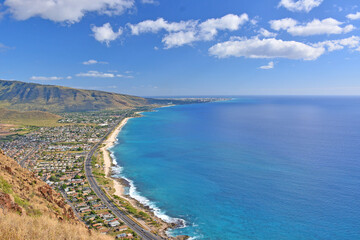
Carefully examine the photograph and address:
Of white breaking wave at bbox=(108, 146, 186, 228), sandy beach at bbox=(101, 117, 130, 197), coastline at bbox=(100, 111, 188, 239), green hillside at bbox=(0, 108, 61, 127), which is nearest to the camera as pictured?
coastline at bbox=(100, 111, 188, 239)

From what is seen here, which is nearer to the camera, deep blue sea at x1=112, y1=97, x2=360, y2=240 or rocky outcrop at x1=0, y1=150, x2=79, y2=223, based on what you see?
rocky outcrop at x1=0, y1=150, x2=79, y2=223

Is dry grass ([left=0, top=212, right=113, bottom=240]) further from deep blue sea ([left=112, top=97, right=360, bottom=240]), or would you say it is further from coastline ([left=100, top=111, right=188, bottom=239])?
deep blue sea ([left=112, top=97, right=360, bottom=240])

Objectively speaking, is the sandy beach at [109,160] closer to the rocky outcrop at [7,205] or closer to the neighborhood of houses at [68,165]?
the neighborhood of houses at [68,165]

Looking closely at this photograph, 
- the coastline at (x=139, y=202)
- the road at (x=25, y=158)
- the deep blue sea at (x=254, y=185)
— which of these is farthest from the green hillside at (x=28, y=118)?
the coastline at (x=139, y=202)

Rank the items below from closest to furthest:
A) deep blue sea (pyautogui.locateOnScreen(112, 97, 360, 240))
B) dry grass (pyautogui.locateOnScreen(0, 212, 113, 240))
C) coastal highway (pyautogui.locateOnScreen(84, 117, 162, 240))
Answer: dry grass (pyautogui.locateOnScreen(0, 212, 113, 240))
coastal highway (pyautogui.locateOnScreen(84, 117, 162, 240))
deep blue sea (pyautogui.locateOnScreen(112, 97, 360, 240))

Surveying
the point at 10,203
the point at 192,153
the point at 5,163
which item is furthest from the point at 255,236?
the point at 192,153

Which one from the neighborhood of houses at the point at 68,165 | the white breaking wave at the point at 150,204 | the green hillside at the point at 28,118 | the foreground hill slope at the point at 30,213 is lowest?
the white breaking wave at the point at 150,204

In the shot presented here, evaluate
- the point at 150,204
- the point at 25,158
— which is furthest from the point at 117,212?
the point at 25,158

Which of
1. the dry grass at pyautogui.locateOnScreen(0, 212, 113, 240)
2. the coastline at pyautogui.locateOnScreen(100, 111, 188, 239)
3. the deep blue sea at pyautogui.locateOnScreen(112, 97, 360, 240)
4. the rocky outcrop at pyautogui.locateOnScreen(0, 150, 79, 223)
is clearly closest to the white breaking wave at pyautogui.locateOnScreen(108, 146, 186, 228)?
the coastline at pyautogui.locateOnScreen(100, 111, 188, 239)

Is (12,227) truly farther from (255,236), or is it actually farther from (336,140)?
(336,140)
